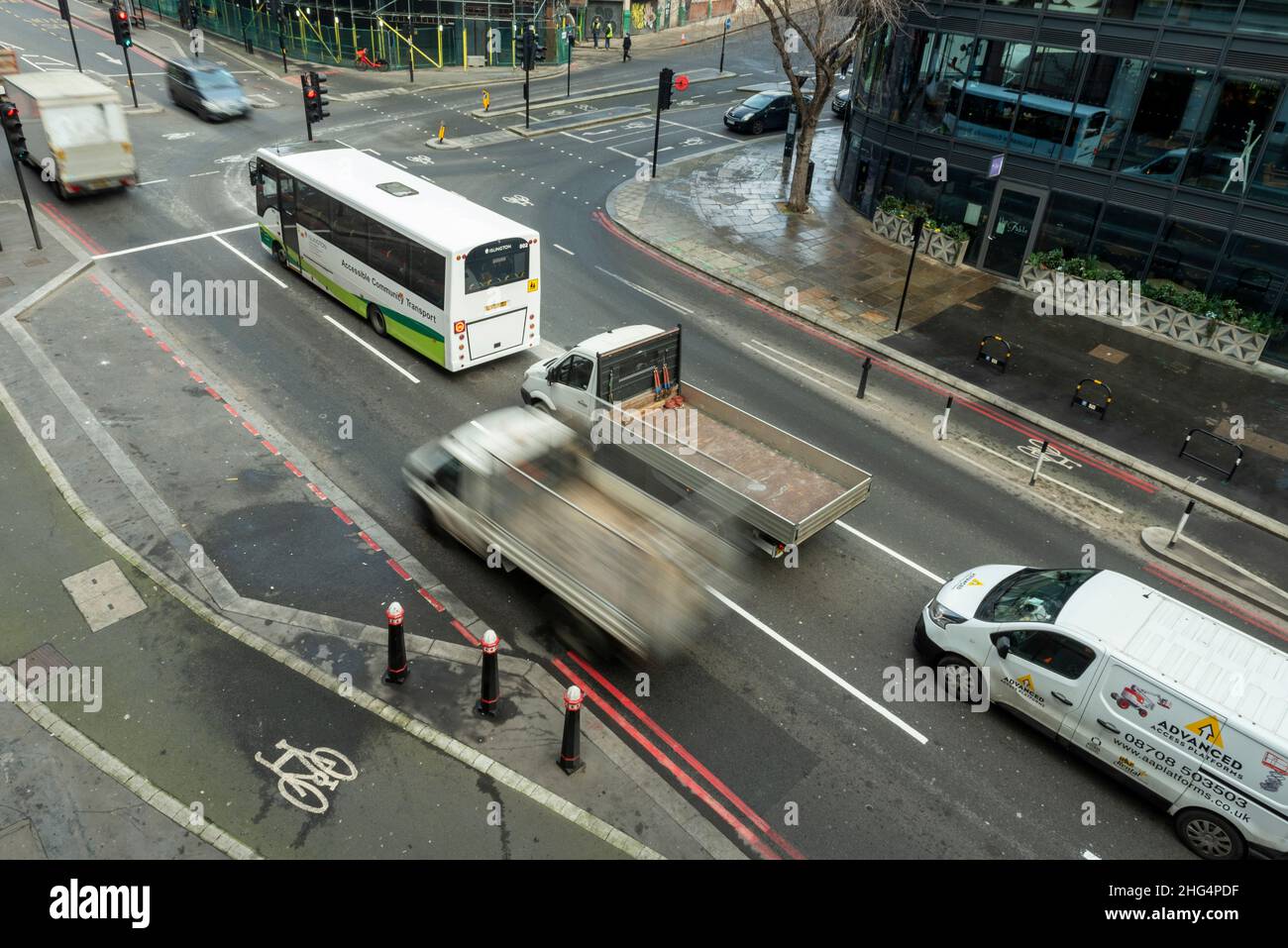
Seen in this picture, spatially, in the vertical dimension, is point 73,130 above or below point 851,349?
above

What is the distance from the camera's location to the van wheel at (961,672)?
11.4m

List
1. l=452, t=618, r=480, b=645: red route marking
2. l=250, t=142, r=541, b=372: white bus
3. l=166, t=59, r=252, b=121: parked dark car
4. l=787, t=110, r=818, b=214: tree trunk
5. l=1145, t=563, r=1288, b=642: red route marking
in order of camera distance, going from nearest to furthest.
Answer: l=452, t=618, r=480, b=645: red route marking
l=1145, t=563, r=1288, b=642: red route marking
l=250, t=142, r=541, b=372: white bus
l=787, t=110, r=818, b=214: tree trunk
l=166, t=59, r=252, b=121: parked dark car

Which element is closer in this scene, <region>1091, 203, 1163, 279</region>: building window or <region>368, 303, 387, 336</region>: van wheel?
<region>368, 303, 387, 336</region>: van wheel

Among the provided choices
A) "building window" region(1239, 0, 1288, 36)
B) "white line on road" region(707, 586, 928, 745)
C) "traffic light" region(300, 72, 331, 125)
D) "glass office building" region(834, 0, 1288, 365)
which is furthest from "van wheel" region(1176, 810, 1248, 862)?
"traffic light" region(300, 72, 331, 125)

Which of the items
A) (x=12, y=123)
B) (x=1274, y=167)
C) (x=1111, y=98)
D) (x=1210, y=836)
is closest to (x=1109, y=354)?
(x=1274, y=167)

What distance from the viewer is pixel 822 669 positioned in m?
11.9

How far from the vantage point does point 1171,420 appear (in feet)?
62.0

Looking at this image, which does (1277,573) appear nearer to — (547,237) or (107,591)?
(107,591)

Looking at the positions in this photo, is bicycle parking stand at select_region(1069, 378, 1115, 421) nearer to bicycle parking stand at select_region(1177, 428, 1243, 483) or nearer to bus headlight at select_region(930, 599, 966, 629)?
bicycle parking stand at select_region(1177, 428, 1243, 483)

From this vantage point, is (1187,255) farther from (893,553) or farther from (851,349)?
(893,553)

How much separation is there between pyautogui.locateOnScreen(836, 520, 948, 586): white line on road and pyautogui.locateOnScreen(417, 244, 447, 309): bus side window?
8940mm

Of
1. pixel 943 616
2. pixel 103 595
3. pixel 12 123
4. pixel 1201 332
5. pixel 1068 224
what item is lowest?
pixel 103 595

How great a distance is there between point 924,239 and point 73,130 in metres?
25.1

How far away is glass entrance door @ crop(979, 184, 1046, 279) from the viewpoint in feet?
81.3
